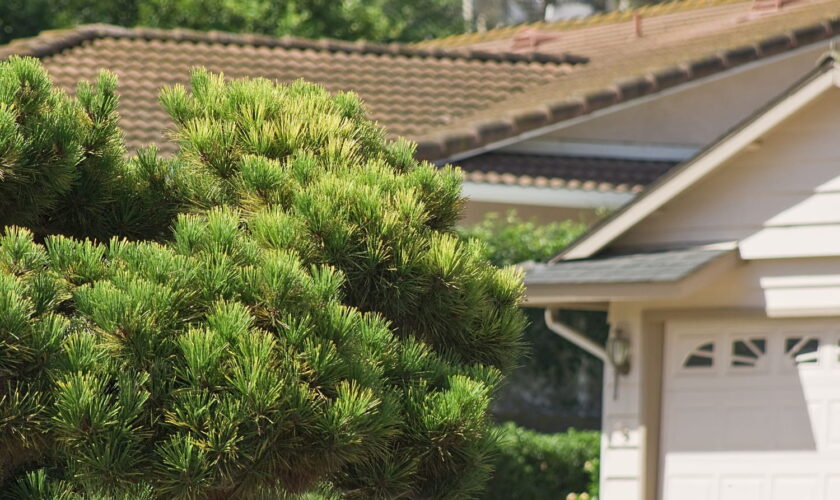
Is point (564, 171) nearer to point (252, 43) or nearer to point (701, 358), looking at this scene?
point (701, 358)

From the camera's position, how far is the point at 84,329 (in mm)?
3557

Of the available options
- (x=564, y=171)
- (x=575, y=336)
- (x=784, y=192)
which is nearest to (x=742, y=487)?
(x=575, y=336)

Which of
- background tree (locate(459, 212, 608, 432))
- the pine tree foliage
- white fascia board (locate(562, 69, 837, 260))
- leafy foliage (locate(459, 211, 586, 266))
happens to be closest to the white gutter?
white fascia board (locate(562, 69, 837, 260))

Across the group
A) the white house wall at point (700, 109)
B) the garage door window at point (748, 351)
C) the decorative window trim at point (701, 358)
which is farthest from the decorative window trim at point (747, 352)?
the white house wall at point (700, 109)

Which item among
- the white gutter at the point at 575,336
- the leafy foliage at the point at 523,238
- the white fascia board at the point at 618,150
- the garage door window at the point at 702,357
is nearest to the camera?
the garage door window at the point at 702,357

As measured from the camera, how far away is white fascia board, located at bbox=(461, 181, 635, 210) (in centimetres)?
1324

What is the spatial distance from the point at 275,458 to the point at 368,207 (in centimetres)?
95

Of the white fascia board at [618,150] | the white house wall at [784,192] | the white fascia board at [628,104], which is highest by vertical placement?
the white fascia board at [628,104]

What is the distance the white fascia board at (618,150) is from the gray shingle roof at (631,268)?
4.53 metres

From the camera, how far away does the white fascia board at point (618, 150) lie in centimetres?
1441

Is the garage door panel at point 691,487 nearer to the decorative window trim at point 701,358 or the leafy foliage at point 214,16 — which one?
the decorative window trim at point 701,358

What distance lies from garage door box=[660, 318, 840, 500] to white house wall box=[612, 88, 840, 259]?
2.08ft

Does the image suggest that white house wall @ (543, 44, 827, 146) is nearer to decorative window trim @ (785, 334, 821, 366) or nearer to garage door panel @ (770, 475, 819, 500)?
decorative window trim @ (785, 334, 821, 366)

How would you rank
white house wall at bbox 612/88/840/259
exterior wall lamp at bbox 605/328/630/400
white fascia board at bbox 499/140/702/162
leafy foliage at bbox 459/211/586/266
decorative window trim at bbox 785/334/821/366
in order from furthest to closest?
white fascia board at bbox 499/140/702/162, leafy foliage at bbox 459/211/586/266, exterior wall lamp at bbox 605/328/630/400, decorative window trim at bbox 785/334/821/366, white house wall at bbox 612/88/840/259
